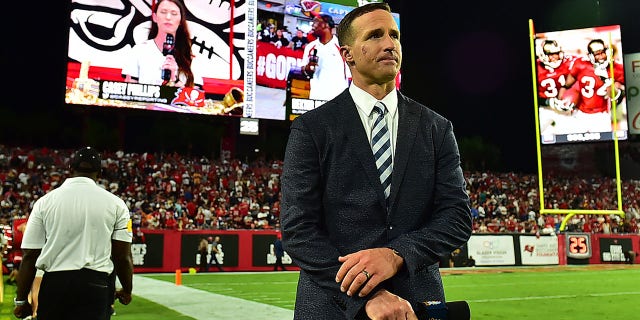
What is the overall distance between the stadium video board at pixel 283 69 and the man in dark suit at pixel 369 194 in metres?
22.3

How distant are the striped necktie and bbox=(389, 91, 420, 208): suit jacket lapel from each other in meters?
0.03

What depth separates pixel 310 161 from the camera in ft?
6.79

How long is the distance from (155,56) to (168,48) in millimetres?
606

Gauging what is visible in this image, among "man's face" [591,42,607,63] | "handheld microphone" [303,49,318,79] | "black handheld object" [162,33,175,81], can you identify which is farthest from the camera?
"handheld microphone" [303,49,318,79]

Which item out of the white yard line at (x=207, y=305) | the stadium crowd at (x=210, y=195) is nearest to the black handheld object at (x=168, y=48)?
the stadium crowd at (x=210, y=195)

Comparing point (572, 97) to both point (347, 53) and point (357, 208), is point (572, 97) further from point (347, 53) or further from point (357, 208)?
point (357, 208)

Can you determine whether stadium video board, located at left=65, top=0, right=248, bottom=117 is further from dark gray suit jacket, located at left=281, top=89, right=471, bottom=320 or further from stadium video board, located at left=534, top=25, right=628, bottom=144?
dark gray suit jacket, located at left=281, top=89, right=471, bottom=320

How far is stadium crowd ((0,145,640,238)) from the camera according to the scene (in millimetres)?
20844

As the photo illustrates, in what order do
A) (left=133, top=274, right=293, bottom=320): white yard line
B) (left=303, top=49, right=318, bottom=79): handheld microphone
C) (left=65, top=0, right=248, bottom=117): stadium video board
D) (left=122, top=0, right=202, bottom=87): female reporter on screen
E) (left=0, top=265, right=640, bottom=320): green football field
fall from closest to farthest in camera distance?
(left=133, top=274, right=293, bottom=320): white yard line, (left=0, top=265, right=640, bottom=320): green football field, (left=65, top=0, right=248, bottom=117): stadium video board, (left=122, top=0, right=202, bottom=87): female reporter on screen, (left=303, top=49, right=318, bottom=79): handheld microphone

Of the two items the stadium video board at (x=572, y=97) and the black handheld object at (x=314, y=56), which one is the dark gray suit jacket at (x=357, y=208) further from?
the black handheld object at (x=314, y=56)

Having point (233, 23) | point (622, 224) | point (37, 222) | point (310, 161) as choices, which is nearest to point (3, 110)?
point (233, 23)

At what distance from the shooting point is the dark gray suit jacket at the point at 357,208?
1960mm

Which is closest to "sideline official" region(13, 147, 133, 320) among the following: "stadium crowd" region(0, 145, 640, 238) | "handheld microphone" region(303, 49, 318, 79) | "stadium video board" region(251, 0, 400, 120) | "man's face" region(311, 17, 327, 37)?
"stadium crowd" region(0, 145, 640, 238)

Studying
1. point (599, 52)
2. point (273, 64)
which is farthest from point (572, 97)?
point (273, 64)
